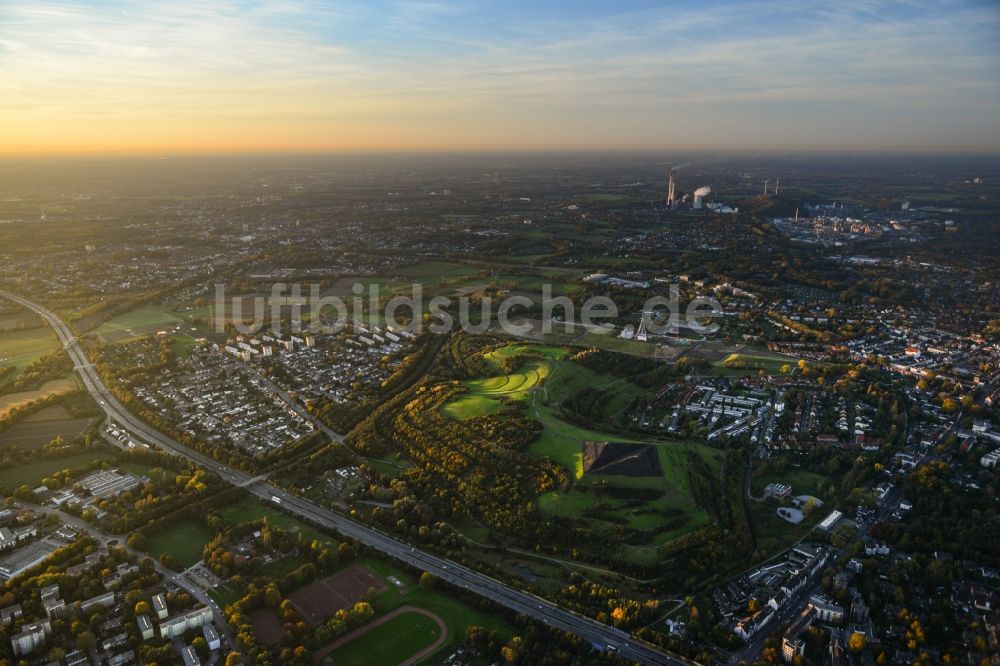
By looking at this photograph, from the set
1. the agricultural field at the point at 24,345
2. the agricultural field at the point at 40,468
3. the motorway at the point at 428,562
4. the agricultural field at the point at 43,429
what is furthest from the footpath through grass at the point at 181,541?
the agricultural field at the point at 24,345

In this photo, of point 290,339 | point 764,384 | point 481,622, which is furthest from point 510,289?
point 481,622

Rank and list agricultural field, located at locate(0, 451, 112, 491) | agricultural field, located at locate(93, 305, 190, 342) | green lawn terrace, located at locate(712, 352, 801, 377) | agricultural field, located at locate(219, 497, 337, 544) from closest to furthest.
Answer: agricultural field, located at locate(219, 497, 337, 544) → agricultural field, located at locate(0, 451, 112, 491) → green lawn terrace, located at locate(712, 352, 801, 377) → agricultural field, located at locate(93, 305, 190, 342)

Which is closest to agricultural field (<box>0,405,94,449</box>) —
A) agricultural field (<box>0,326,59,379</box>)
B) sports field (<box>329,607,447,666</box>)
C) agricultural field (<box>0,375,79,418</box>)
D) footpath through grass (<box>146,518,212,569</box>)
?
agricultural field (<box>0,375,79,418</box>)

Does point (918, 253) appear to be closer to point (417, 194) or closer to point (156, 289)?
point (156, 289)

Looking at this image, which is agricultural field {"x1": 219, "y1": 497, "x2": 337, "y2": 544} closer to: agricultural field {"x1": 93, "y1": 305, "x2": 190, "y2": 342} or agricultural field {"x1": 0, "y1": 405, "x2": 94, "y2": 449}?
agricultural field {"x1": 0, "y1": 405, "x2": 94, "y2": 449}

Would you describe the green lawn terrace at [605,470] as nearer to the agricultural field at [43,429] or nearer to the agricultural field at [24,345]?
the agricultural field at [43,429]

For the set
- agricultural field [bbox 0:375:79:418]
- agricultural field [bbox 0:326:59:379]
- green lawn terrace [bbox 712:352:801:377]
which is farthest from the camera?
agricultural field [bbox 0:326:59:379]
